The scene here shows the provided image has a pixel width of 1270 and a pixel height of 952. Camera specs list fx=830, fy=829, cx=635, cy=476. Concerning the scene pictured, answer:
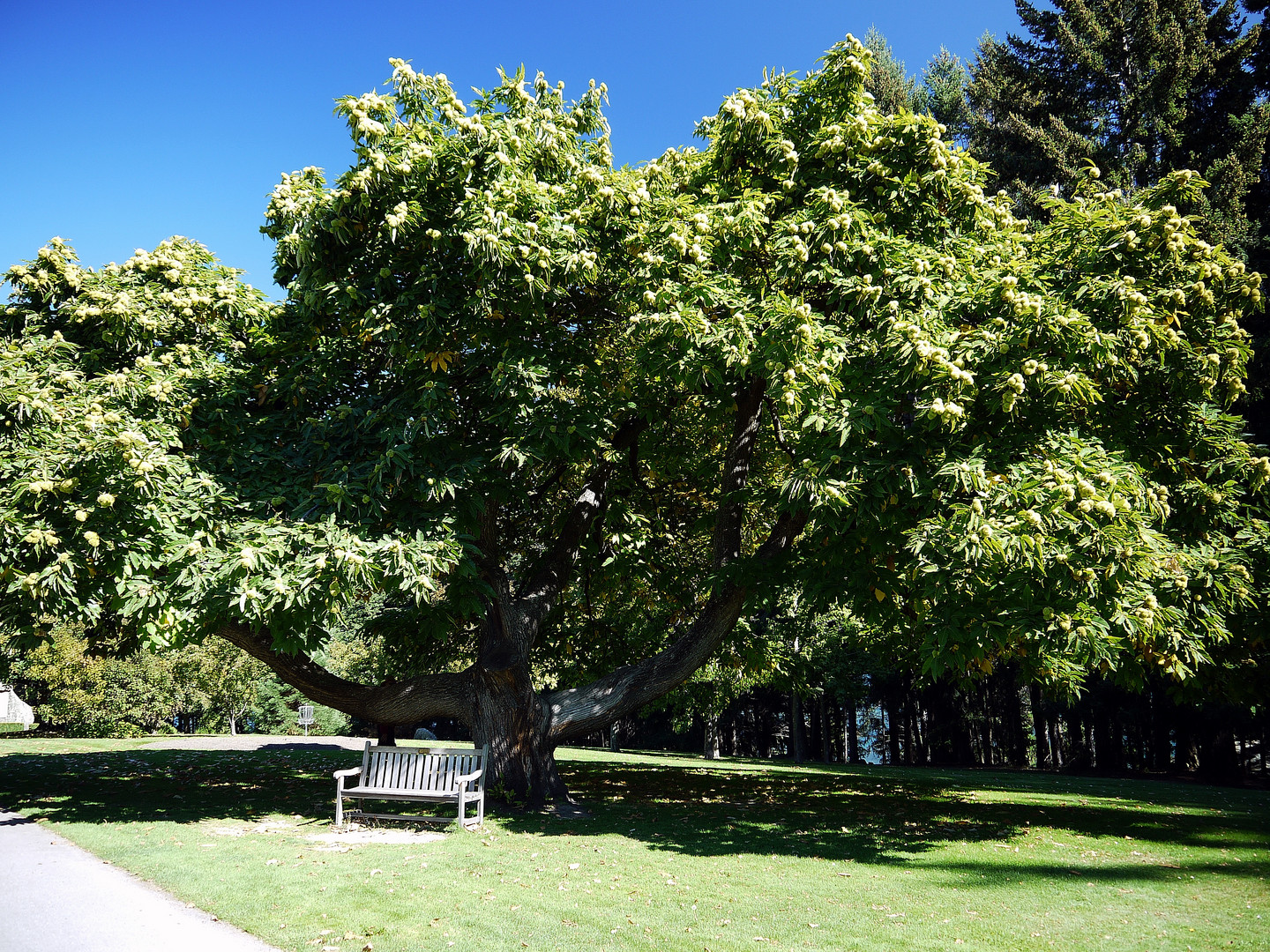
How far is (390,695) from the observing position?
37.7ft

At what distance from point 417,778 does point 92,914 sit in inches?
171

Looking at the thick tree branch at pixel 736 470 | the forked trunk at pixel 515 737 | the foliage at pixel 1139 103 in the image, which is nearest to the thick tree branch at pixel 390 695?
the forked trunk at pixel 515 737

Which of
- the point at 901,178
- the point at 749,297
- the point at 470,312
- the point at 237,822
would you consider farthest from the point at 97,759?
the point at 901,178

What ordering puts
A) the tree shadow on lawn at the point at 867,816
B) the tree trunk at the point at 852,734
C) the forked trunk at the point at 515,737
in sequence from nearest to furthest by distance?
1. the tree shadow on lawn at the point at 867,816
2. the forked trunk at the point at 515,737
3. the tree trunk at the point at 852,734

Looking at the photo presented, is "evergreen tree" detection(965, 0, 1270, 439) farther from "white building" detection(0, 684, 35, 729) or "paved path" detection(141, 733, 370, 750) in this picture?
"white building" detection(0, 684, 35, 729)

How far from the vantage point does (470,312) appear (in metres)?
9.18

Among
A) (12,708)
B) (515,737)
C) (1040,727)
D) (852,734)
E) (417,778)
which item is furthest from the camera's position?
(12,708)

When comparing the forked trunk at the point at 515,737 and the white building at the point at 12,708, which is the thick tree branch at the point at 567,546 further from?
the white building at the point at 12,708

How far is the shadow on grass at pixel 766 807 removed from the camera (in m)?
8.48

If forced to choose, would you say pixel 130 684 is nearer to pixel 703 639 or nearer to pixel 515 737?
pixel 515 737

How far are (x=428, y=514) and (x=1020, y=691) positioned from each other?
29.2 metres

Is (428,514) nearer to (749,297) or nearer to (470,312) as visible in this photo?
(470,312)

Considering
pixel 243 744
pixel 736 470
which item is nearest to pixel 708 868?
pixel 736 470

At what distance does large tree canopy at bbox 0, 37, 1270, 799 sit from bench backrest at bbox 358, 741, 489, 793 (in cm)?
138
